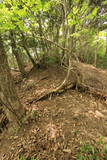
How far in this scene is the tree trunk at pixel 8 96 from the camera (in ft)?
5.47

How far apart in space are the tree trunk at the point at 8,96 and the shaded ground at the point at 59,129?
237 mm

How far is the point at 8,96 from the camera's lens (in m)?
1.77

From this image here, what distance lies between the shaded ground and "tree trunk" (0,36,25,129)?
0.78ft

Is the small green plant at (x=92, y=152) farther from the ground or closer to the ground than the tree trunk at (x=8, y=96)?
closer to the ground

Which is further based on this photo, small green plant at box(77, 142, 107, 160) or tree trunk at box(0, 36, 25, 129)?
tree trunk at box(0, 36, 25, 129)

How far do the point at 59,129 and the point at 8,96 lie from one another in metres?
1.16

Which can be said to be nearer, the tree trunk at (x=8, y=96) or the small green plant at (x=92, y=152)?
the small green plant at (x=92, y=152)

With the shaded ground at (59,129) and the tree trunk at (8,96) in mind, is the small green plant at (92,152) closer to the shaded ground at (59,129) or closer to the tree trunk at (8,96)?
the shaded ground at (59,129)

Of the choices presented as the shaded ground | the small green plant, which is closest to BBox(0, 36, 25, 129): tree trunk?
the shaded ground

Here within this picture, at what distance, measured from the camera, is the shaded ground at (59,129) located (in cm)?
158

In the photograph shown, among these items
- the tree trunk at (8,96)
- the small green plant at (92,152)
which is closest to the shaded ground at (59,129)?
the small green plant at (92,152)

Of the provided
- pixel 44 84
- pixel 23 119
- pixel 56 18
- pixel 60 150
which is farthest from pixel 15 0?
pixel 60 150

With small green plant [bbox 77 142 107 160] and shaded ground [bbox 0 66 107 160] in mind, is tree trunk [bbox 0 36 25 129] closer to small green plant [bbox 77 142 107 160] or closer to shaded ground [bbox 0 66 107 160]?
shaded ground [bbox 0 66 107 160]

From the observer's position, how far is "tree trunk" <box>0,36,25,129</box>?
5.47 feet
